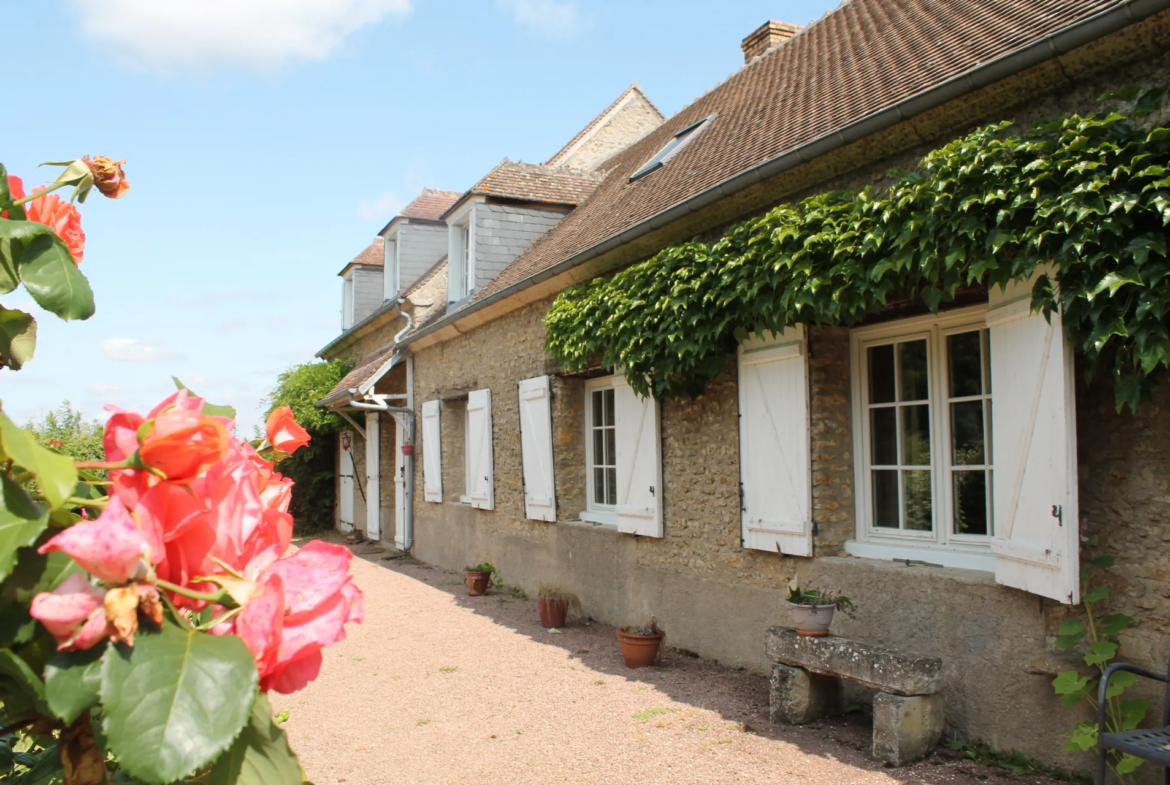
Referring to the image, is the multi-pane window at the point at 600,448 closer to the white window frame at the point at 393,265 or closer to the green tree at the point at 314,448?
the white window frame at the point at 393,265

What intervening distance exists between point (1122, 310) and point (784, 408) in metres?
2.36

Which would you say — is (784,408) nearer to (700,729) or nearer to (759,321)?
(759,321)

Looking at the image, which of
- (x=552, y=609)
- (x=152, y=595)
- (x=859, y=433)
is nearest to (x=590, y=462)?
(x=552, y=609)

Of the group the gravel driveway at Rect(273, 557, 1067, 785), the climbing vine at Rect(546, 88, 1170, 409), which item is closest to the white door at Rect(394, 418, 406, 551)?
the gravel driveway at Rect(273, 557, 1067, 785)

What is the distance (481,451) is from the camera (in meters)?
10.9

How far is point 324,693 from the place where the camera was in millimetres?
6676

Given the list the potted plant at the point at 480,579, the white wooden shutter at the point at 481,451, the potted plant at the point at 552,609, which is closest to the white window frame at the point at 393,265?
the white wooden shutter at the point at 481,451

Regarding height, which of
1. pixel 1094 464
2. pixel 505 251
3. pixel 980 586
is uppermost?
pixel 505 251

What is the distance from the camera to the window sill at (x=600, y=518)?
8.80 m

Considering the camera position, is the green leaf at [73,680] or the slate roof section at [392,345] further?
the slate roof section at [392,345]

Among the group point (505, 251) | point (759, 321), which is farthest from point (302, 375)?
point (759, 321)

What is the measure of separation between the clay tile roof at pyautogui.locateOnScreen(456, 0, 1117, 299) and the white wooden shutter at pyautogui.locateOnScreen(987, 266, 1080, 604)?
1362mm

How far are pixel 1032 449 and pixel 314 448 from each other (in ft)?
53.1

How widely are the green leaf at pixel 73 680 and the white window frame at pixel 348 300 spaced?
19559 millimetres
